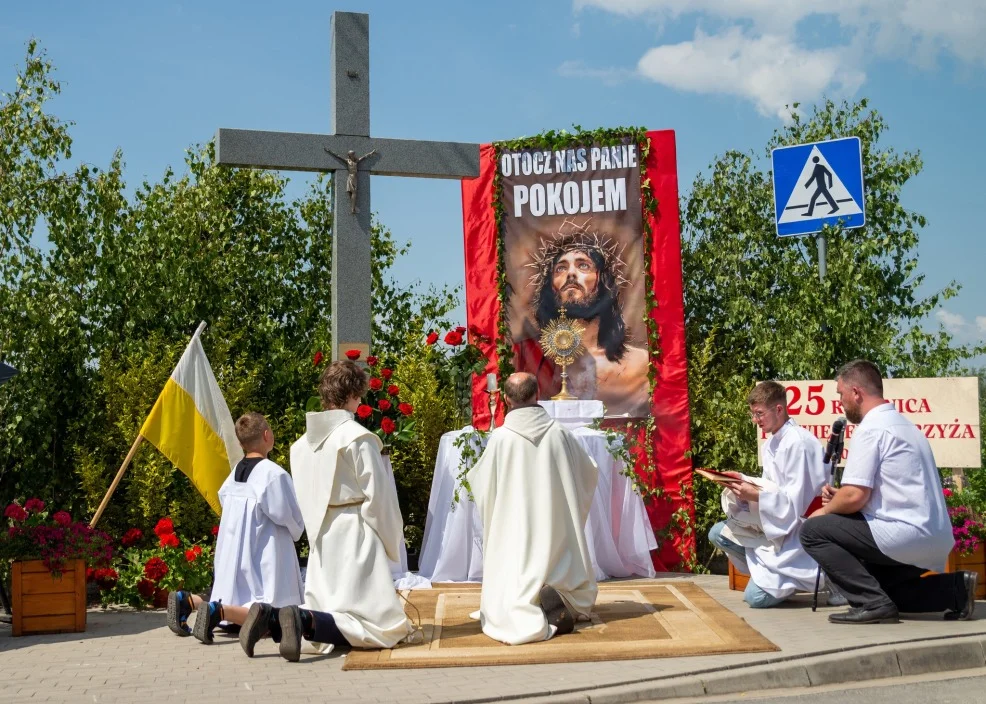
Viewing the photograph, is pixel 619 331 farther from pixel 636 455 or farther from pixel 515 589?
pixel 515 589

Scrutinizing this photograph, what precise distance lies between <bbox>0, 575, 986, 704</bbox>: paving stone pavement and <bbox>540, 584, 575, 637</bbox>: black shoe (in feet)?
2.68

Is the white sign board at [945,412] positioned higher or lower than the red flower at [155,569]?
higher

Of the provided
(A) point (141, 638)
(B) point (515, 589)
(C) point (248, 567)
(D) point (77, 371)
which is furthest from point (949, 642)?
(D) point (77, 371)

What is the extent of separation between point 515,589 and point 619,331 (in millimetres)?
4711

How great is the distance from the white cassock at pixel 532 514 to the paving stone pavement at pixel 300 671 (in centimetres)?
97

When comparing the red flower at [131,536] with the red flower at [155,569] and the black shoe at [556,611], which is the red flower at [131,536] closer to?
the red flower at [155,569]

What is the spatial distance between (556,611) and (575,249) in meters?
5.19

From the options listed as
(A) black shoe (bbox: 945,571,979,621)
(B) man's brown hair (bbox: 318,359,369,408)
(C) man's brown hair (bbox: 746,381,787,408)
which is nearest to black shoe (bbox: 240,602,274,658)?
(B) man's brown hair (bbox: 318,359,369,408)

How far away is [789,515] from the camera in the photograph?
8.05m

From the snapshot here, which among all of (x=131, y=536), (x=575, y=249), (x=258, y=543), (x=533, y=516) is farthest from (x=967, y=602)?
(x=131, y=536)

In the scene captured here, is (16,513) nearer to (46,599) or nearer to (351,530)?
(46,599)

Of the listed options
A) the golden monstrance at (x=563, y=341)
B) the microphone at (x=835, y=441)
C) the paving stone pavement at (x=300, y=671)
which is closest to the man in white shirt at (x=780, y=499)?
the microphone at (x=835, y=441)

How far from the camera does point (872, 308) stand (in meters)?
11.0

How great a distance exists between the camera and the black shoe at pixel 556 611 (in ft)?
22.4
